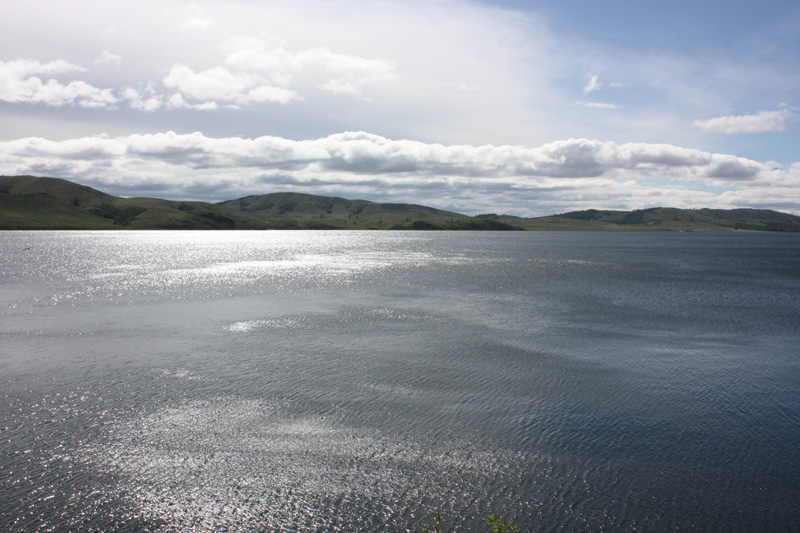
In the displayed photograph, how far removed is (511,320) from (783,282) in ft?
191

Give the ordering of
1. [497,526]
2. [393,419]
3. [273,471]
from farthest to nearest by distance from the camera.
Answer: [393,419], [273,471], [497,526]

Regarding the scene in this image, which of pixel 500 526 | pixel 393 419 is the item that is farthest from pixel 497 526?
pixel 393 419

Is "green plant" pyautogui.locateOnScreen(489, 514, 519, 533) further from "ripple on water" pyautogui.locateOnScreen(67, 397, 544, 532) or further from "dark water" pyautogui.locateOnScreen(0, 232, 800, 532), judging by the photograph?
"ripple on water" pyautogui.locateOnScreen(67, 397, 544, 532)

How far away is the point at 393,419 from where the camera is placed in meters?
20.2

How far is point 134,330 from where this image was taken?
120 feet

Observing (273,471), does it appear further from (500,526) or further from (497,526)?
(500,526)

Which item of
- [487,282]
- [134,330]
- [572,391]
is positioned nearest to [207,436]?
[572,391]

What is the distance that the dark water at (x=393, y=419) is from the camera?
46.4 ft

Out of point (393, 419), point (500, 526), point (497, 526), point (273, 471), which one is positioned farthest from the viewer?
point (393, 419)

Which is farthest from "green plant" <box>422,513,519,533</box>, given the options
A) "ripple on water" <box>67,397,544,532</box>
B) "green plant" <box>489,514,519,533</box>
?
"ripple on water" <box>67,397,544,532</box>

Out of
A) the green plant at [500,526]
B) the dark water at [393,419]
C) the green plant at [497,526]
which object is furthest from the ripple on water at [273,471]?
the green plant at [500,526]

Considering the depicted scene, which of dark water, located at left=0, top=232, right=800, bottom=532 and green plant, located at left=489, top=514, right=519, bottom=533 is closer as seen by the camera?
green plant, located at left=489, top=514, right=519, bottom=533

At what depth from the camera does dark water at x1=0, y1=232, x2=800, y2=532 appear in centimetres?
1416

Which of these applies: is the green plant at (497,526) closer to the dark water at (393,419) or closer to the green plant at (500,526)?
the green plant at (500,526)
